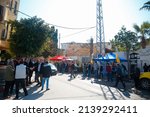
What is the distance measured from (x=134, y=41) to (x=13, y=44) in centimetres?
2567

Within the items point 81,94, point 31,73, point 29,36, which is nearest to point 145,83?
point 81,94

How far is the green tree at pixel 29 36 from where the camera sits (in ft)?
54.9

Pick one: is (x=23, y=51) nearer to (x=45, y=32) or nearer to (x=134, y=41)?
(x=45, y=32)

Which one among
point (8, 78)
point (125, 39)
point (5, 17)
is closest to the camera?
point (8, 78)

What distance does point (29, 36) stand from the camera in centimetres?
1667

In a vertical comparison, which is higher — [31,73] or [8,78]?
[31,73]

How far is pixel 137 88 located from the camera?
1401 cm

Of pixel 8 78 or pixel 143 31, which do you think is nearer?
pixel 8 78

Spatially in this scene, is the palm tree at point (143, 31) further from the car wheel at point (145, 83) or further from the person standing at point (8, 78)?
the person standing at point (8, 78)

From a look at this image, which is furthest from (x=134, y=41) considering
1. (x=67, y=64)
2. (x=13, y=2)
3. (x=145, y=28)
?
(x=13, y=2)

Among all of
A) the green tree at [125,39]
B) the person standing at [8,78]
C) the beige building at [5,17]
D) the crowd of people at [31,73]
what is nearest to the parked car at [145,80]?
the crowd of people at [31,73]

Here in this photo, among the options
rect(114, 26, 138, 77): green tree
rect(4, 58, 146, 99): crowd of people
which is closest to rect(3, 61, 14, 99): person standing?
rect(4, 58, 146, 99): crowd of people

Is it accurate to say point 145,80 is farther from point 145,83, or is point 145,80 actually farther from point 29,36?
point 29,36

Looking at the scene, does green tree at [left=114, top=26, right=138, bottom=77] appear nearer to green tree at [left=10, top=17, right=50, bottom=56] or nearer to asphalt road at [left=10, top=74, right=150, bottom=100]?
green tree at [left=10, top=17, right=50, bottom=56]
